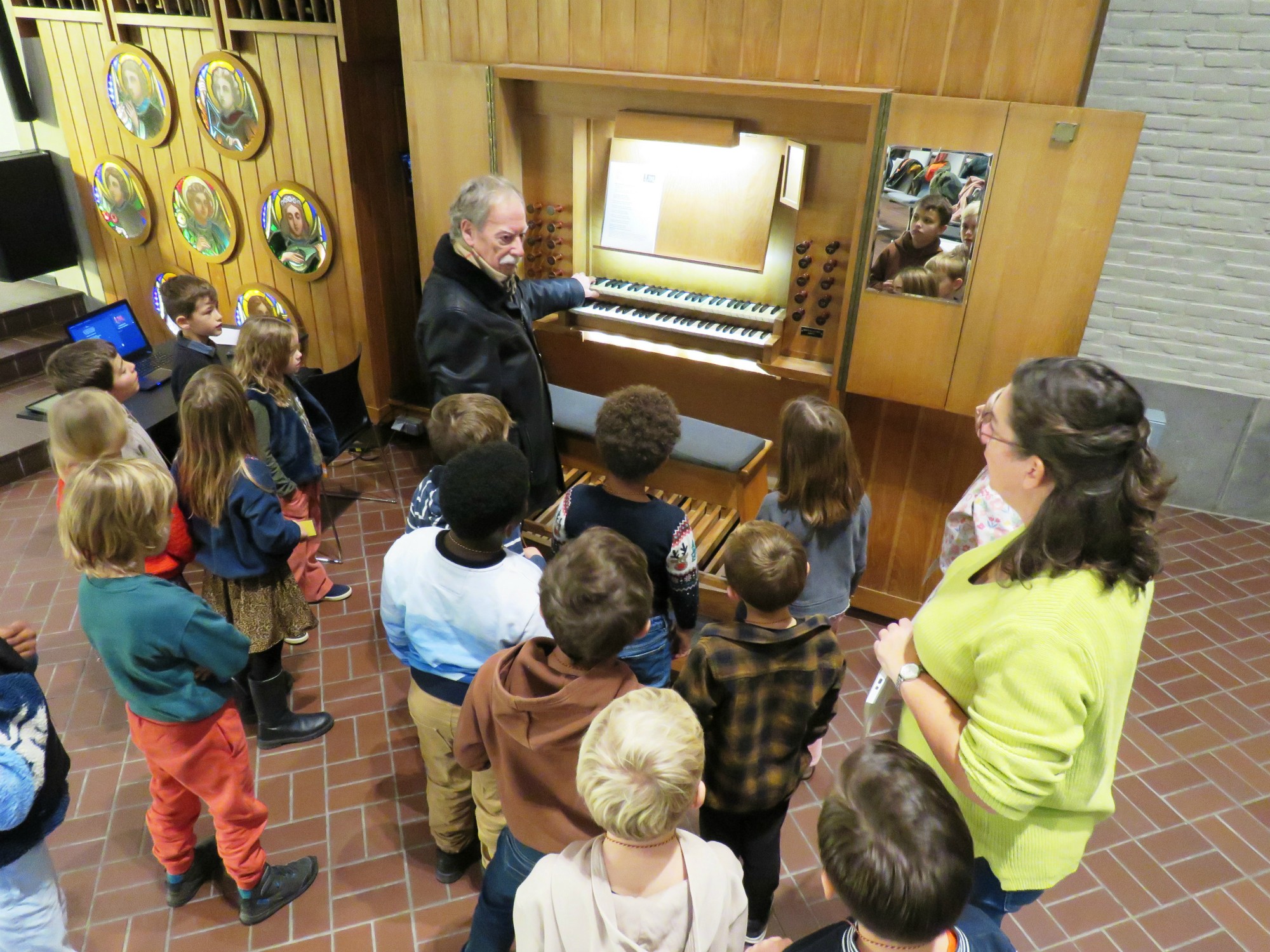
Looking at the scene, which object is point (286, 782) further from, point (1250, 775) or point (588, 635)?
point (1250, 775)

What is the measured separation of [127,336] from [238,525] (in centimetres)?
327

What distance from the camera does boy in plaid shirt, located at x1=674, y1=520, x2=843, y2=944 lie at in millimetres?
2117

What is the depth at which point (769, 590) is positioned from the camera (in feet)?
6.98

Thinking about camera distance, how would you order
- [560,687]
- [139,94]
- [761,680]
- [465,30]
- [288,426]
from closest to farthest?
[560,687] → [761,680] → [288,426] → [465,30] → [139,94]

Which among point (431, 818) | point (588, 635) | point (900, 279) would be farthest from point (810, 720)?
point (900, 279)

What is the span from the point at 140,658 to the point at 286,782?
1.27 m

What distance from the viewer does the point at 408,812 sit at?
3.18 meters

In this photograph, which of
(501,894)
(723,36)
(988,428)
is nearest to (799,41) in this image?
(723,36)

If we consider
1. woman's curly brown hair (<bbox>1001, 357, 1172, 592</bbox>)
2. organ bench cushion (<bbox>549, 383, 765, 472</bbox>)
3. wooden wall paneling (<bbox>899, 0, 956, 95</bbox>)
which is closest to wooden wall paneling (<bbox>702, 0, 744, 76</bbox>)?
wooden wall paneling (<bbox>899, 0, 956, 95</bbox>)

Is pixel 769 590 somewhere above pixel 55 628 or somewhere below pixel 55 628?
above

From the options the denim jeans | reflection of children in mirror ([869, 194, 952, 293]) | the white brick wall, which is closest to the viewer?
the denim jeans

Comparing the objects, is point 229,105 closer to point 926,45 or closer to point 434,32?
point 434,32

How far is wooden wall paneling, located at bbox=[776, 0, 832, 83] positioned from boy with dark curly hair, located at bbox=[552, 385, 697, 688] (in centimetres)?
174

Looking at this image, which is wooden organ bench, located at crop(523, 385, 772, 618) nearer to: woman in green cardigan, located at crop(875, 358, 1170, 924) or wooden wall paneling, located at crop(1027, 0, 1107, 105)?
wooden wall paneling, located at crop(1027, 0, 1107, 105)
